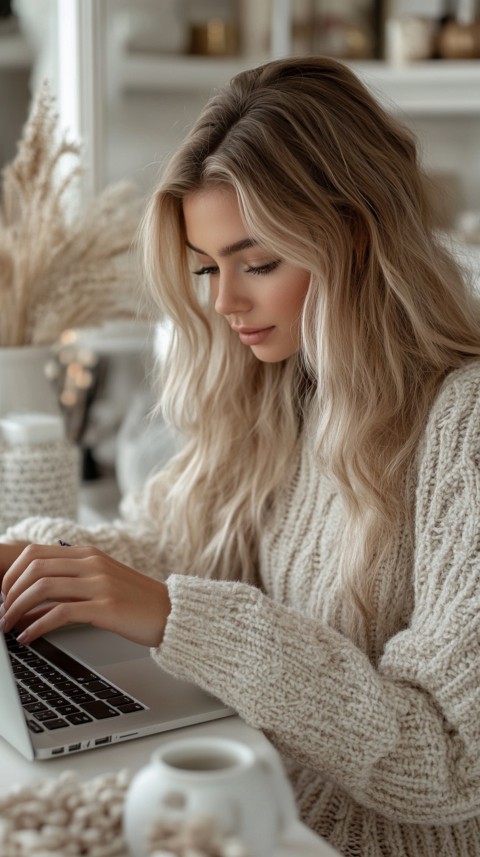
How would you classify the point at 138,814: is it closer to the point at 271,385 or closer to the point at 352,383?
the point at 352,383

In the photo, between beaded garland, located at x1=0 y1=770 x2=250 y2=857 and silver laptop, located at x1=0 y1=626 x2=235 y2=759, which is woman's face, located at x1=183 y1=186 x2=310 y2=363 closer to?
silver laptop, located at x1=0 y1=626 x2=235 y2=759

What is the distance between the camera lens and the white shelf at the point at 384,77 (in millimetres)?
2268

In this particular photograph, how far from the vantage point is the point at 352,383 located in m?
1.08

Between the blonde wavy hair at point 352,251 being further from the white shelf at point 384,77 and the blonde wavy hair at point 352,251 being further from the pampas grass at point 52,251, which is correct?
the white shelf at point 384,77

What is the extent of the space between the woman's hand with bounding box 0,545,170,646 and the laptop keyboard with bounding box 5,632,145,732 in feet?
0.14

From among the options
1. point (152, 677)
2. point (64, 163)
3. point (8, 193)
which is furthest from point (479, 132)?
point (152, 677)

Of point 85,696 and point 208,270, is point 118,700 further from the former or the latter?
point 208,270

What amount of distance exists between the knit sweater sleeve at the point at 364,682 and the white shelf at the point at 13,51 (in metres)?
1.65

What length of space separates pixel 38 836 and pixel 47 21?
200cm

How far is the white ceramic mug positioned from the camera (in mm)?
546

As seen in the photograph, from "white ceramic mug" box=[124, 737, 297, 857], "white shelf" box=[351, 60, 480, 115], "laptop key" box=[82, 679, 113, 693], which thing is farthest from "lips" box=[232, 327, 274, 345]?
"white shelf" box=[351, 60, 480, 115]

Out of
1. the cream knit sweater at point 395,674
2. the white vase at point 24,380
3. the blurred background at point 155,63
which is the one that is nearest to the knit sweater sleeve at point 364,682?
the cream knit sweater at point 395,674

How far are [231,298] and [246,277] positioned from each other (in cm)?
3

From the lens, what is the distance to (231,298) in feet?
3.68
